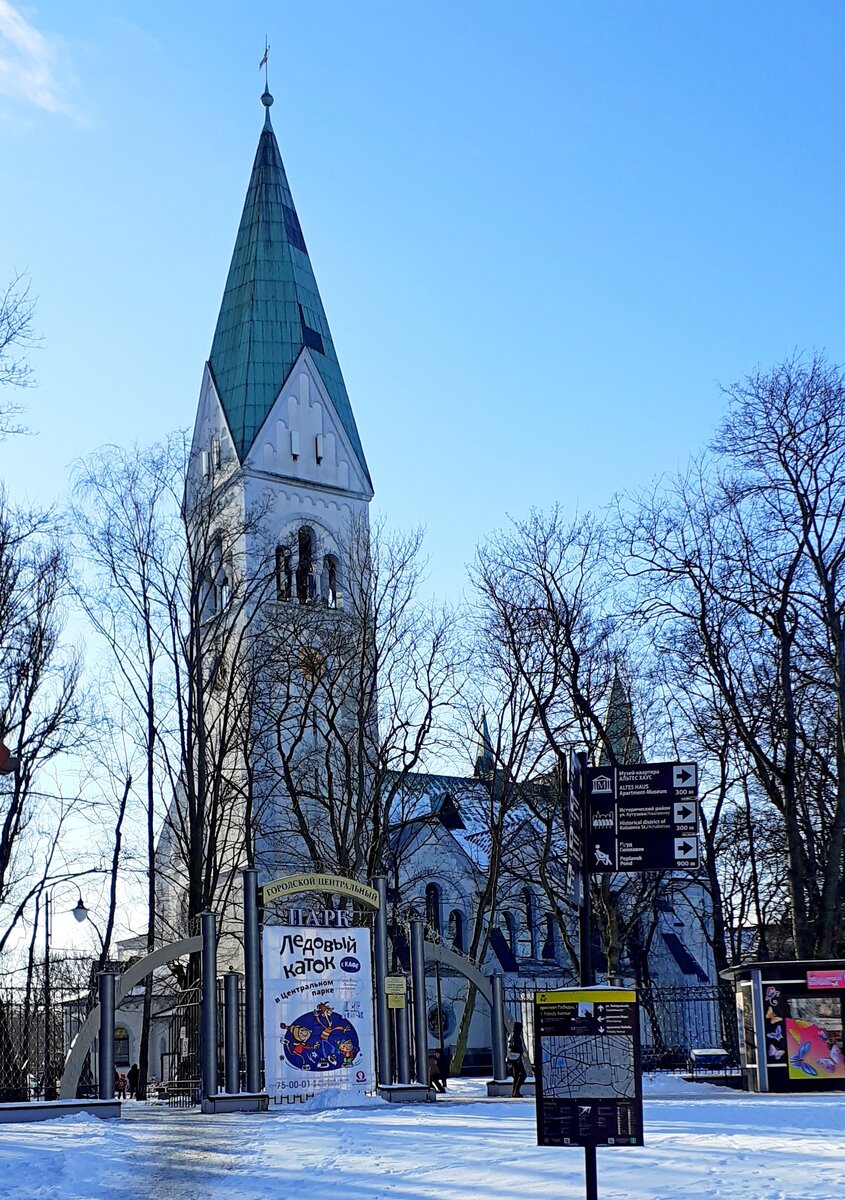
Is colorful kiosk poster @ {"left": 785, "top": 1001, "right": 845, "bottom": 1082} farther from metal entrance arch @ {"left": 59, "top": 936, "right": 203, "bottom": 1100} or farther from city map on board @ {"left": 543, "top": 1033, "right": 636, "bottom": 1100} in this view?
city map on board @ {"left": 543, "top": 1033, "right": 636, "bottom": 1100}

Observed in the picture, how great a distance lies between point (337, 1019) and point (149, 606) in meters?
14.4

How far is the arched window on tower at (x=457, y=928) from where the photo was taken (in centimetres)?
5559

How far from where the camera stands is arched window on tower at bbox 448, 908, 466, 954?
55594 millimetres

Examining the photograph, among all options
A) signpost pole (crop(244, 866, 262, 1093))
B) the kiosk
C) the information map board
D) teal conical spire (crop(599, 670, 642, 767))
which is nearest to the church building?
teal conical spire (crop(599, 670, 642, 767))

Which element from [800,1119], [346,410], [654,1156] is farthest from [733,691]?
[346,410]

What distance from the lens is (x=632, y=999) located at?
1016 centimetres

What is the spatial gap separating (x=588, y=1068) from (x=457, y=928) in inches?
1854

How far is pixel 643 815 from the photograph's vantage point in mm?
17891

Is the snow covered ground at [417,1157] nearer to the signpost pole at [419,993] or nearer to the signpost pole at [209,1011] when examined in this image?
the signpost pole at [209,1011]

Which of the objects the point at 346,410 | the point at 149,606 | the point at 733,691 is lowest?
the point at 733,691

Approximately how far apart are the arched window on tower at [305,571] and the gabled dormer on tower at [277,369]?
2.39m

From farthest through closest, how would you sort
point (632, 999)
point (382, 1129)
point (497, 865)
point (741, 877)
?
point (741, 877) → point (497, 865) → point (382, 1129) → point (632, 999)

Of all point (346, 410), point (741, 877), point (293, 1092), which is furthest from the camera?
point (346, 410)

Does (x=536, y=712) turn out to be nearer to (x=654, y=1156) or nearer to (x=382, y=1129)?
(x=382, y=1129)
